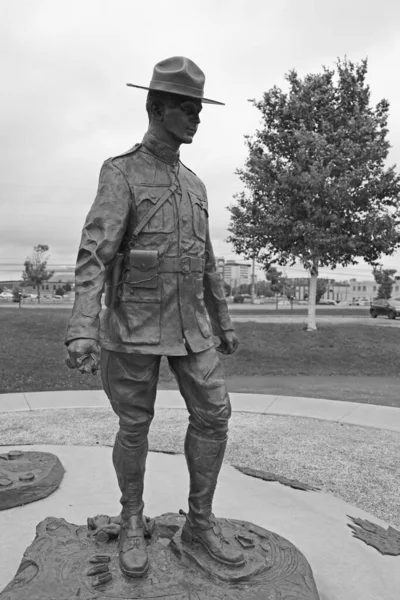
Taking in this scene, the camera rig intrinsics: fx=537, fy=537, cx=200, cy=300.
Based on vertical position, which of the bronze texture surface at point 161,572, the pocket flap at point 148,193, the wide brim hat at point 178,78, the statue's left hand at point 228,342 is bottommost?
the bronze texture surface at point 161,572

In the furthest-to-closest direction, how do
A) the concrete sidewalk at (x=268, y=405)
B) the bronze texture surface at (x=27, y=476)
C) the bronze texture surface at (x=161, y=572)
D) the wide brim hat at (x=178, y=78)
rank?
the concrete sidewalk at (x=268, y=405) < the bronze texture surface at (x=27, y=476) < the wide brim hat at (x=178, y=78) < the bronze texture surface at (x=161, y=572)

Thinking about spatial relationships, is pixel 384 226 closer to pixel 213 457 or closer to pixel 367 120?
pixel 367 120

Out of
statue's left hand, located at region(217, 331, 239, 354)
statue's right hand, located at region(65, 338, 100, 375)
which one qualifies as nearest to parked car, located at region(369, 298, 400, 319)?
statue's left hand, located at region(217, 331, 239, 354)

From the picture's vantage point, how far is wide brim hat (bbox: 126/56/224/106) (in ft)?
7.88

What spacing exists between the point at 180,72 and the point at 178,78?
3cm

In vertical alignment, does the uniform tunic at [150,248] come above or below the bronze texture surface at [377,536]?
above

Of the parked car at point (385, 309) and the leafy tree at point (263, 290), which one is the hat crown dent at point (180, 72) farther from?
the leafy tree at point (263, 290)

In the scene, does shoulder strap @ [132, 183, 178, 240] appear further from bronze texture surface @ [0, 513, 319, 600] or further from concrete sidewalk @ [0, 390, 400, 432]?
concrete sidewalk @ [0, 390, 400, 432]

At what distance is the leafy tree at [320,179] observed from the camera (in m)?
13.5

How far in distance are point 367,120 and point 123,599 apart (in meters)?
14.0

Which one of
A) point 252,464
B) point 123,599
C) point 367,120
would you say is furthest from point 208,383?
point 367,120

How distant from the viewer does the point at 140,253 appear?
8.16ft

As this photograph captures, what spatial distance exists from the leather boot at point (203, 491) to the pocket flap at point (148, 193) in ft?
3.76

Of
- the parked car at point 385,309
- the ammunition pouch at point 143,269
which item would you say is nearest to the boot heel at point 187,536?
the ammunition pouch at point 143,269
